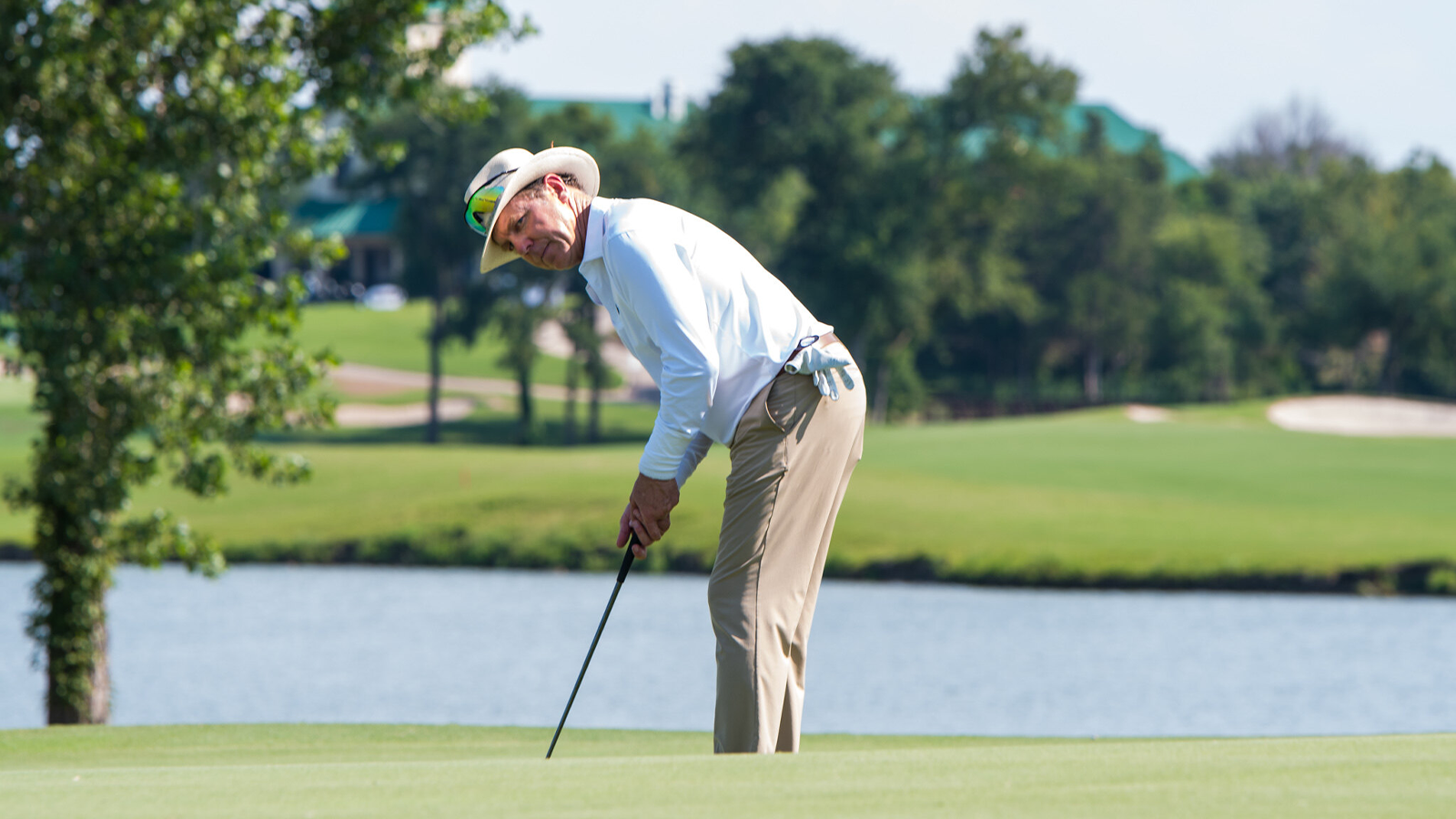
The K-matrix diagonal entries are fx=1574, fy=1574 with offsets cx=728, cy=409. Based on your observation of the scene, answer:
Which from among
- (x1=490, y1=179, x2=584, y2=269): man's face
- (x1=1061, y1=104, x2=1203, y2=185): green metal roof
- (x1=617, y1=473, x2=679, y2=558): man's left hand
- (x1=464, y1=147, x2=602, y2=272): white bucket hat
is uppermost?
(x1=1061, y1=104, x2=1203, y2=185): green metal roof

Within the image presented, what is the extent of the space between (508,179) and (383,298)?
66.9 metres

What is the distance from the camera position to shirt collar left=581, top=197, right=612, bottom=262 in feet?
14.0

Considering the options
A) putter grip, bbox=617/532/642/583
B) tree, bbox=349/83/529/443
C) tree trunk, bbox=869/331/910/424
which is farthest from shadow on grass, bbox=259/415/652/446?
putter grip, bbox=617/532/642/583

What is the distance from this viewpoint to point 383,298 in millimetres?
69438

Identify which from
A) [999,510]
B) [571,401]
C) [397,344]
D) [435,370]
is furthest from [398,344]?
[999,510]

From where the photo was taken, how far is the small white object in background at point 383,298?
68.7 metres

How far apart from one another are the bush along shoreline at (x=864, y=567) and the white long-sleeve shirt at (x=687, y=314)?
651 inches

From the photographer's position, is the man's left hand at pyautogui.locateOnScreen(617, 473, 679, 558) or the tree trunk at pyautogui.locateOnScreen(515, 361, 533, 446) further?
the tree trunk at pyautogui.locateOnScreen(515, 361, 533, 446)

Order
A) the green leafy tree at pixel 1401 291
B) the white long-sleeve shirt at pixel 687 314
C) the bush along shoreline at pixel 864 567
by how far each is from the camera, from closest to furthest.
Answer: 1. the white long-sleeve shirt at pixel 687 314
2. the bush along shoreline at pixel 864 567
3. the green leafy tree at pixel 1401 291

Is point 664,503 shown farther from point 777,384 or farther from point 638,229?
point 638,229

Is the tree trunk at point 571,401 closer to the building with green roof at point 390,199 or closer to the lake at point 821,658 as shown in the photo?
the building with green roof at point 390,199

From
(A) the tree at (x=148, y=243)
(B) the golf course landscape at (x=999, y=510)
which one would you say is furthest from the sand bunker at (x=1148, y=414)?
(A) the tree at (x=148, y=243)

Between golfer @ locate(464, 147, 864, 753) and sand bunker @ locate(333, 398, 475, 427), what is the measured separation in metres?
42.5

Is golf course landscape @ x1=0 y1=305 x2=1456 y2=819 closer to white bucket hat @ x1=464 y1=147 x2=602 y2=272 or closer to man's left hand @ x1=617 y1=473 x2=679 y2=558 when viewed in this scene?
man's left hand @ x1=617 y1=473 x2=679 y2=558
